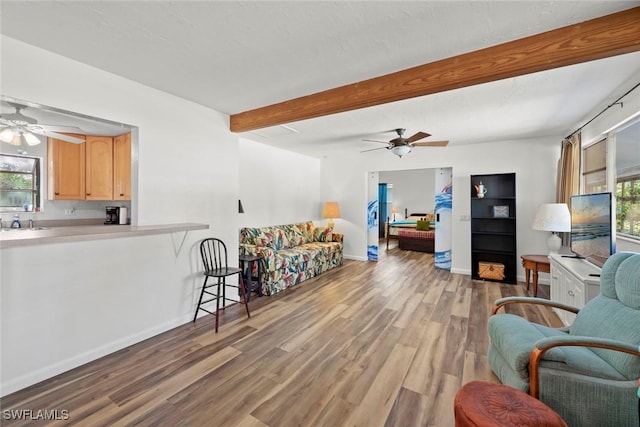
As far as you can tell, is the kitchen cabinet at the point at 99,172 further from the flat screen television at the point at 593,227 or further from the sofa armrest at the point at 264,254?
the flat screen television at the point at 593,227

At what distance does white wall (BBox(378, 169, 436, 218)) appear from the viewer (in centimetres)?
969

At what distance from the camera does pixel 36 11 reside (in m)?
1.63

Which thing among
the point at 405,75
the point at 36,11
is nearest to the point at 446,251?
the point at 405,75

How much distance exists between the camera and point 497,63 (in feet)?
6.35

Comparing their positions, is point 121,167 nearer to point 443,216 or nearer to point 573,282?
point 573,282

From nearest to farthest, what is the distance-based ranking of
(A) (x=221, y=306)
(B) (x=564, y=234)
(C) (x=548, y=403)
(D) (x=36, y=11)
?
(C) (x=548, y=403) < (D) (x=36, y=11) < (A) (x=221, y=306) < (B) (x=564, y=234)

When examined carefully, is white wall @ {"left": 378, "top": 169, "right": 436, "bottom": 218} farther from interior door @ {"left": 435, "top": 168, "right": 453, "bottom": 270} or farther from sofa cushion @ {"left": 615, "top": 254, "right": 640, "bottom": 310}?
sofa cushion @ {"left": 615, "top": 254, "right": 640, "bottom": 310}

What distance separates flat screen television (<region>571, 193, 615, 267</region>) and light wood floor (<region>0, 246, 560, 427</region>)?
89 cm

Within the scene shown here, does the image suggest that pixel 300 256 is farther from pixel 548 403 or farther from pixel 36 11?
pixel 36 11

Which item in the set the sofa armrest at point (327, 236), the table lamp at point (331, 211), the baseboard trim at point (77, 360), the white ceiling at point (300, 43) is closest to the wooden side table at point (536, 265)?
the white ceiling at point (300, 43)

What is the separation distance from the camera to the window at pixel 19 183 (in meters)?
3.43

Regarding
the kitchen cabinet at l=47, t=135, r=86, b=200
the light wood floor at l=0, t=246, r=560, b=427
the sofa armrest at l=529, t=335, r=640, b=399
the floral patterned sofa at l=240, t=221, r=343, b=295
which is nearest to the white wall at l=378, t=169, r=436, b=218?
the floral patterned sofa at l=240, t=221, r=343, b=295

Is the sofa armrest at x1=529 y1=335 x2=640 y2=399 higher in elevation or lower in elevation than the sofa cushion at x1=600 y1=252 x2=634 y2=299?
lower

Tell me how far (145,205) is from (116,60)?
1.27 metres
